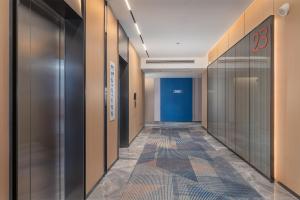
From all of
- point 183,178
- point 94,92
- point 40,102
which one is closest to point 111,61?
point 94,92

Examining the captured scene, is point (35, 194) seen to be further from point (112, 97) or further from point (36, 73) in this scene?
point (112, 97)

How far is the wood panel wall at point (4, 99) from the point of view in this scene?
229 centimetres

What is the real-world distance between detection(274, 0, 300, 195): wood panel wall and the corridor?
44 cm

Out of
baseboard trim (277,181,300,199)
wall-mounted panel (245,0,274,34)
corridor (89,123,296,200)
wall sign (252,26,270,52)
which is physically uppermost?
wall-mounted panel (245,0,274,34)

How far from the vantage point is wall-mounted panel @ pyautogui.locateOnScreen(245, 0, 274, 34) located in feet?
18.5

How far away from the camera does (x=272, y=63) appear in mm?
5391

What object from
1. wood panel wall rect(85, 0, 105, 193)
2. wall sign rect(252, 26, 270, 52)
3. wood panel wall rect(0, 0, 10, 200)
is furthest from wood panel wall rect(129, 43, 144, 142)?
wood panel wall rect(0, 0, 10, 200)

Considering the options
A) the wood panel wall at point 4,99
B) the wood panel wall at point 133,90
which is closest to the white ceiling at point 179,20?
the wood panel wall at point 133,90

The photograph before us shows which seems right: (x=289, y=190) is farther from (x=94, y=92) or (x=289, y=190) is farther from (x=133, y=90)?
(x=133, y=90)

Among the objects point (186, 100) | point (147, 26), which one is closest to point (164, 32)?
point (147, 26)

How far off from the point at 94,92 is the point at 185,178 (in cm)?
259

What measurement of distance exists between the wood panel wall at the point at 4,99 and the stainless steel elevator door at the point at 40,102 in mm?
320

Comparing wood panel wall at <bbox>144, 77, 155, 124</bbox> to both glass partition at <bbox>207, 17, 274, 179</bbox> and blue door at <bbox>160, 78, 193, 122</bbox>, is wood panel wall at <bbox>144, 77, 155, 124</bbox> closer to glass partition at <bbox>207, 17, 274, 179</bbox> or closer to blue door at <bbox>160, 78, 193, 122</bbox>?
blue door at <bbox>160, 78, 193, 122</bbox>

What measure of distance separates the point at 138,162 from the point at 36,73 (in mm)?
4520
